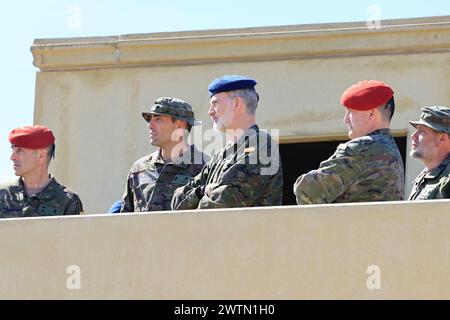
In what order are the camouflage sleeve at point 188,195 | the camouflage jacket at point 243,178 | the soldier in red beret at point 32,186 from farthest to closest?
the soldier in red beret at point 32,186
the camouflage sleeve at point 188,195
the camouflage jacket at point 243,178

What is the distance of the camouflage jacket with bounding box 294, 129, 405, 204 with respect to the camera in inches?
269

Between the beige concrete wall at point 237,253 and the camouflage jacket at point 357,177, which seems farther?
the camouflage jacket at point 357,177

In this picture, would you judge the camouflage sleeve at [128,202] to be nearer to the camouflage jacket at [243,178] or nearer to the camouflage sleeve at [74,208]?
the camouflage sleeve at [74,208]

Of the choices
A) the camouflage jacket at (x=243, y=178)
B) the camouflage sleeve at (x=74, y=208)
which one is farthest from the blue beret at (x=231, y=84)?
the camouflage sleeve at (x=74, y=208)

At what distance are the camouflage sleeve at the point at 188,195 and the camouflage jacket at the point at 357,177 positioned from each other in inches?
23.4

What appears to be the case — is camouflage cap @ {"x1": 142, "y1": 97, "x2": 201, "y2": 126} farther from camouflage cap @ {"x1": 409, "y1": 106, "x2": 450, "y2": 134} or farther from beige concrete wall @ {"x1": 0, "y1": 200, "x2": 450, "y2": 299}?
camouflage cap @ {"x1": 409, "y1": 106, "x2": 450, "y2": 134}

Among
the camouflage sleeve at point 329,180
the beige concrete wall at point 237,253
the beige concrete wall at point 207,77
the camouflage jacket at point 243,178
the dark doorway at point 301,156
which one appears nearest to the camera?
the beige concrete wall at point 237,253

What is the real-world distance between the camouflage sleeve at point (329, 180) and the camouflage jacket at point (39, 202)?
6.22 ft

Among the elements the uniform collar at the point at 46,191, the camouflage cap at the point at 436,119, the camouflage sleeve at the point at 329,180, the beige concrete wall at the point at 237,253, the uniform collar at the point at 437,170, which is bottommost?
the beige concrete wall at the point at 237,253

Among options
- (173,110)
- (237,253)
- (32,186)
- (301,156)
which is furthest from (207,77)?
(237,253)

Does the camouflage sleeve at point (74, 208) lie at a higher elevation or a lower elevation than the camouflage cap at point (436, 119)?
lower

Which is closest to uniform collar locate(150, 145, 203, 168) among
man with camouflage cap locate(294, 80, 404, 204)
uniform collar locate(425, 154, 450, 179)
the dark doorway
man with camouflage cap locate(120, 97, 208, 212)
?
man with camouflage cap locate(120, 97, 208, 212)

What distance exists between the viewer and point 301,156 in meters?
10.8

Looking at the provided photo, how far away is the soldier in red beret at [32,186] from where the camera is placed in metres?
8.30
